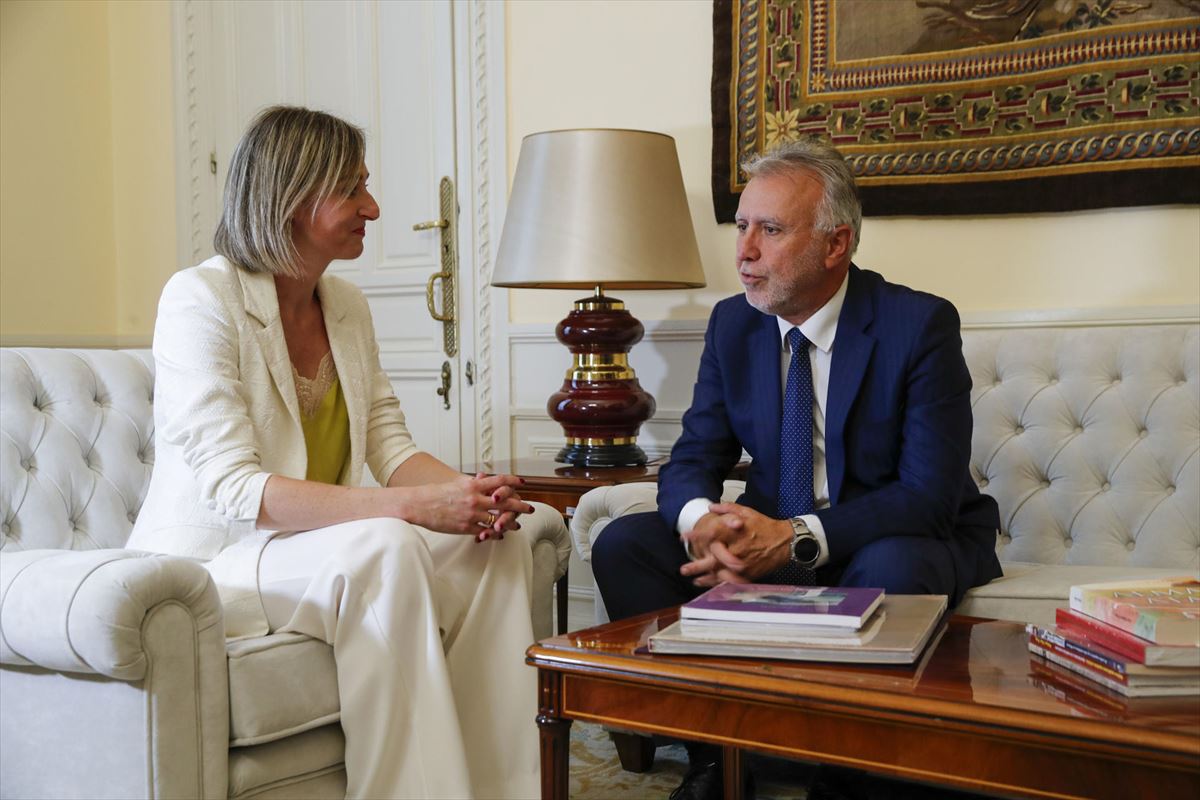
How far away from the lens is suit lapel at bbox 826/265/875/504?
2141 millimetres

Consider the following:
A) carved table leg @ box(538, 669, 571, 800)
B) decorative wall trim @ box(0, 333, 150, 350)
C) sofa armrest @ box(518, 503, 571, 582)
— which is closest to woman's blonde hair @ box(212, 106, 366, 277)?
sofa armrest @ box(518, 503, 571, 582)

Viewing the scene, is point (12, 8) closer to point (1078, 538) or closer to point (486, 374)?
point (486, 374)

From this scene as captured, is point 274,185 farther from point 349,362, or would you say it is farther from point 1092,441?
point 1092,441

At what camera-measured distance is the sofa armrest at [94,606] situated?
155cm

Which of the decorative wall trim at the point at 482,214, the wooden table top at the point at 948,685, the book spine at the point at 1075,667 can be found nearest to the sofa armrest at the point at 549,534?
the wooden table top at the point at 948,685

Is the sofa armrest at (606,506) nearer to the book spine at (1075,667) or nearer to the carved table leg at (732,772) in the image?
the carved table leg at (732,772)

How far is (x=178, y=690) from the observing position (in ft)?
5.33

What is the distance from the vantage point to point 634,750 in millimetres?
2365

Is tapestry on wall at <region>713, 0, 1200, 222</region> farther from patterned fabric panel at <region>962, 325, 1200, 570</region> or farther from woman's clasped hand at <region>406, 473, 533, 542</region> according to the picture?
woman's clasped hand at <region>406, 473, 533, 542</region>

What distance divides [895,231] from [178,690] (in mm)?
2083

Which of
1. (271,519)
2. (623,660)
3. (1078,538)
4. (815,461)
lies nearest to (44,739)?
(271,519)

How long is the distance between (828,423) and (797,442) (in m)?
0.07

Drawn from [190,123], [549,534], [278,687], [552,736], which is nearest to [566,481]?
[549,534]

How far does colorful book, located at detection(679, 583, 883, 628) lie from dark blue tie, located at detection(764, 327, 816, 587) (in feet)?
2.09
